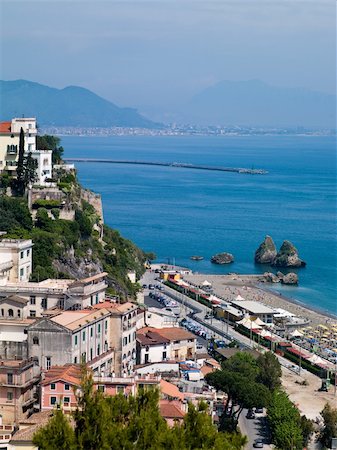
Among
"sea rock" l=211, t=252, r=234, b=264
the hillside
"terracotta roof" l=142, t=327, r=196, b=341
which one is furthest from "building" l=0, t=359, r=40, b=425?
"sea rock" l=211, t=252, r=234, b=264

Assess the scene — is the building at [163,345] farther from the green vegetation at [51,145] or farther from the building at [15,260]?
the green vegetation at [51,145]

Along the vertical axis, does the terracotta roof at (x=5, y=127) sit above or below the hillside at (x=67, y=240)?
above

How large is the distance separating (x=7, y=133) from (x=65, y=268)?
654 centimetres

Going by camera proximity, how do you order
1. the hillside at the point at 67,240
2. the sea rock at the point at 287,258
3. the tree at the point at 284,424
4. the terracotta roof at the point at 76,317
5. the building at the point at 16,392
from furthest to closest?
the sea rock at the point at 287,258 < the hillside at the point at 67,240 < the terracotta roof at the point at 76,317 < the tree at the point at 284,424 < the building at the point at 16,392

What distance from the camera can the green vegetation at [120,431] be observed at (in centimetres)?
1158

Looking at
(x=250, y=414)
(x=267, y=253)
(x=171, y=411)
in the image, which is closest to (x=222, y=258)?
(x=267, y=253)

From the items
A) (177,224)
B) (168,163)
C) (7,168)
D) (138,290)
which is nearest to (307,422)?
(138,290)

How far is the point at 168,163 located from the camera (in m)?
126

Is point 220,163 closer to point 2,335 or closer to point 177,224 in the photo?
point 177,224

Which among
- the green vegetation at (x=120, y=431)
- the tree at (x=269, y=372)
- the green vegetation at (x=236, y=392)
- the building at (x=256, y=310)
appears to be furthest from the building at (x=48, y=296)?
the building at (x=256, y=310)

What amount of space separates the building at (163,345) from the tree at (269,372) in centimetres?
228

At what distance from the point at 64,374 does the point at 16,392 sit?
3.55 feet

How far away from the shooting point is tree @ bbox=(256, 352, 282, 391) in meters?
24.7

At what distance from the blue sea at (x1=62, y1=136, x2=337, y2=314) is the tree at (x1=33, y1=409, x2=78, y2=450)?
29.6 m
